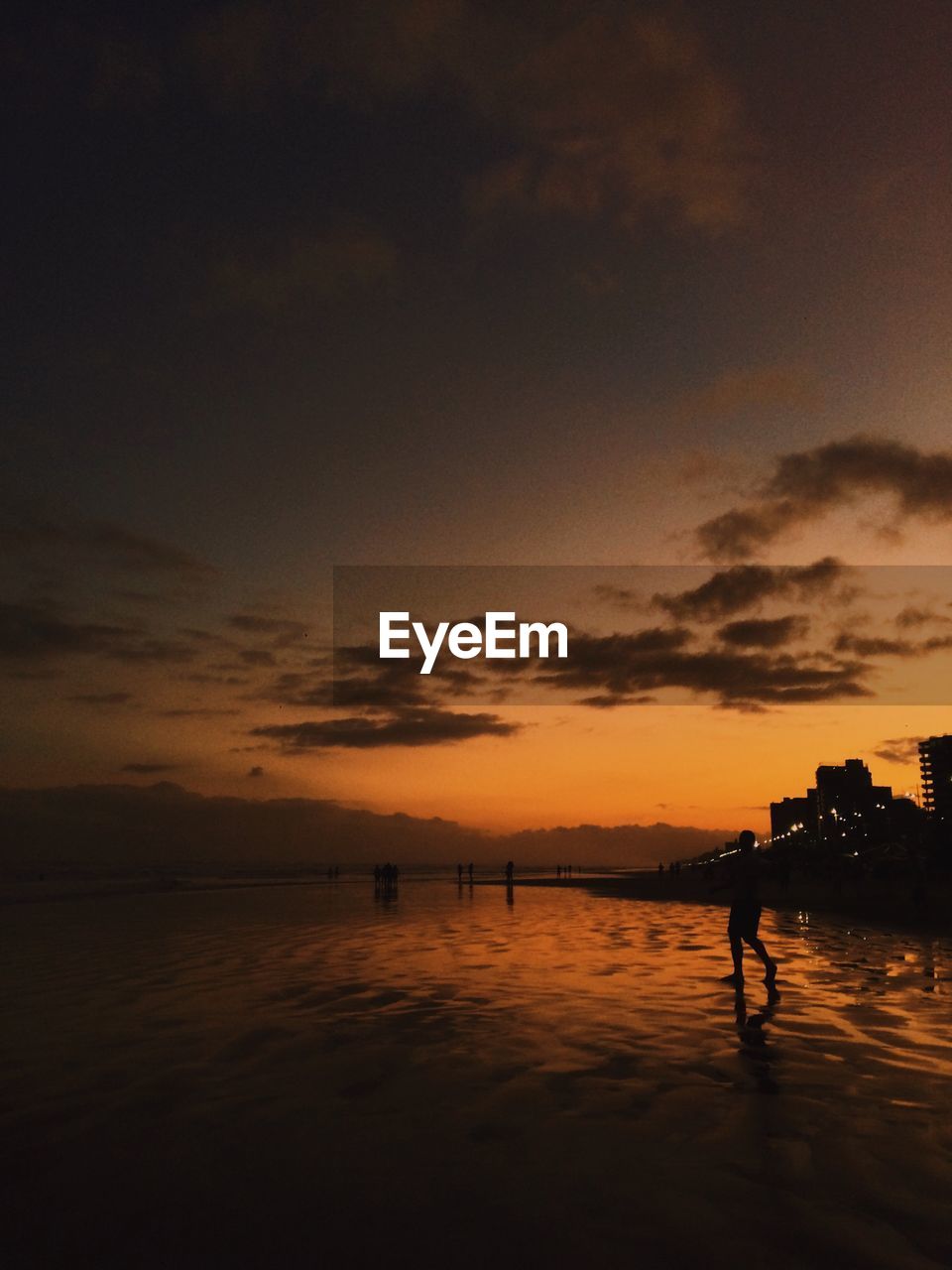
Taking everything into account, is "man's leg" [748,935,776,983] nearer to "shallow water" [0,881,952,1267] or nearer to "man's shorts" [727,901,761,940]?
"man's shorts" [727,901,761,940]

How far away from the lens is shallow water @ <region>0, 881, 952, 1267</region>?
5809 millimetres

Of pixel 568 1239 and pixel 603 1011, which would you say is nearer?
pixel 568 1239

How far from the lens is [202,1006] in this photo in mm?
14141

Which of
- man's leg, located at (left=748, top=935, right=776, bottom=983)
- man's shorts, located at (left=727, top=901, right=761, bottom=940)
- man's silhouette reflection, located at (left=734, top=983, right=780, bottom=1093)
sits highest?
man's shorts, located at (left=727, top=901, right=761, bottom=940)

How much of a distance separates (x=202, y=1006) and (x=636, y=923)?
19029 mm

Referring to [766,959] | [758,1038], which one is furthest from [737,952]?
[758,1038]

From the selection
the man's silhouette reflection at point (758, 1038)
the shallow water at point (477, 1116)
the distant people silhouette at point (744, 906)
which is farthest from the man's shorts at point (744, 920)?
the shallow water at point (477, 1116)

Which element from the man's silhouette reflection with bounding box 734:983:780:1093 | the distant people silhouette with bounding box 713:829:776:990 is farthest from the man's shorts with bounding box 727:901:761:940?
the man's silhouette reflection with bounding box 734:983:780:1093

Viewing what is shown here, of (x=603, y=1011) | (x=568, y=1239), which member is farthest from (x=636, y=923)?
(x=568, y=1239)

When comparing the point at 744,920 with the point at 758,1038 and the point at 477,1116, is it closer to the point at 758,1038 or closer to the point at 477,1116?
the point at 758,1038

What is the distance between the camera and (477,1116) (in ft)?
27.4

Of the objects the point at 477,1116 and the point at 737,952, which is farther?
the point at 737,952

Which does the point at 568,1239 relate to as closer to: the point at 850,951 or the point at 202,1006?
the point at 202,1006

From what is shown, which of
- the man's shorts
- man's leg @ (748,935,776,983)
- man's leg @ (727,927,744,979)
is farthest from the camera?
the man's shorts
